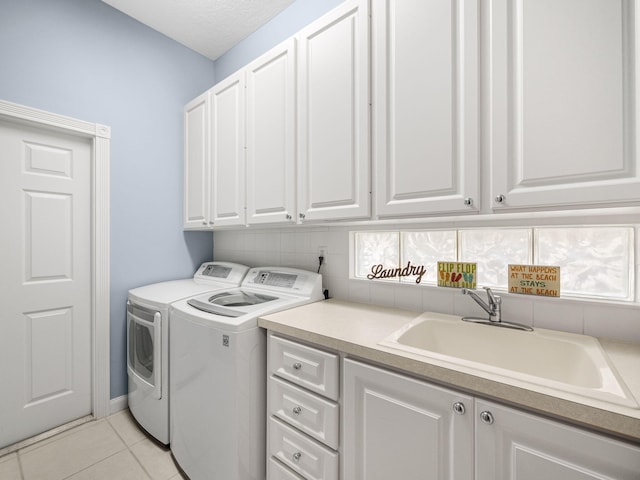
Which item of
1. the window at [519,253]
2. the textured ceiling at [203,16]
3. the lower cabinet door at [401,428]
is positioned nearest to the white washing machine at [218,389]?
the lower cabinet door at [401,428]

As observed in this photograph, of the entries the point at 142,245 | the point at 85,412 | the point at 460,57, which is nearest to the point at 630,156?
the point at 460,57

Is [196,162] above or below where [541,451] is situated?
above

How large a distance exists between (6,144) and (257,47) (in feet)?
5.98

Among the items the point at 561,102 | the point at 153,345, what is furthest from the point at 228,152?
the point at 561,102

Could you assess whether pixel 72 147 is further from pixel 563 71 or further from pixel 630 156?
pixel 630 156

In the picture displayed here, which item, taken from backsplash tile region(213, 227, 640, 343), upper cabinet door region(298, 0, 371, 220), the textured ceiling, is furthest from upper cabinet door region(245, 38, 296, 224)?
the textured ceiling

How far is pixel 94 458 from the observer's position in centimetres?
164

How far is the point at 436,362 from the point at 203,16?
2.74 m

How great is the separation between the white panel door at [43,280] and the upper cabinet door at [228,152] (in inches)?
35.3

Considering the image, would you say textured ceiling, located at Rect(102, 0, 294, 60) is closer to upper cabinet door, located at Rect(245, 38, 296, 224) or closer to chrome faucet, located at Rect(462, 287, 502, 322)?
upper cabinet door, located at Rect(245, 38, 296, 224)

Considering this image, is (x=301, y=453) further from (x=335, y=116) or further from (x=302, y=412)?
(x=335, y=116)

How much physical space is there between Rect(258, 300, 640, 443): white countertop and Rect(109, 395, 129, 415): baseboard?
1.64 m

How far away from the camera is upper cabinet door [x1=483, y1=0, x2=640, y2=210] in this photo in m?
0.81

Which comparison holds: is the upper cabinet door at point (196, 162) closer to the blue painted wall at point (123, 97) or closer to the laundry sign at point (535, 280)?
the blue painted wall at point (123, 97)
